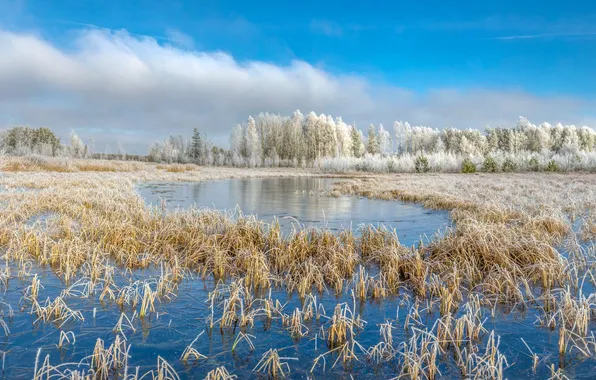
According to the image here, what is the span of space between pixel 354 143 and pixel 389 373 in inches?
3514

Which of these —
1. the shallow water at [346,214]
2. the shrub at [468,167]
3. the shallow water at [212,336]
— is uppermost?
the shrub at [468,167]

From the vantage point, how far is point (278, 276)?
7.55 m

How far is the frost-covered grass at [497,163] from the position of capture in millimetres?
50062

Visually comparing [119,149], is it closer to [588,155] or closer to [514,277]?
[588,155]

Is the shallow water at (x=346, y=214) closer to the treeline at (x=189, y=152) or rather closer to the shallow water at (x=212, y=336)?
the shallow water at (x=212, y=336)

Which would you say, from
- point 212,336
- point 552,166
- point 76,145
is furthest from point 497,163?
point 76,145

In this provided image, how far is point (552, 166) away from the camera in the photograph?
161 feet

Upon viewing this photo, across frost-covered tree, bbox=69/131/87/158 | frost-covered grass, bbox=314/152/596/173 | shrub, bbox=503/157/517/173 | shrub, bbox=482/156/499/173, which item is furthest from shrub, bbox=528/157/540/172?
frost-covered tree, bbox=69/131/87/158

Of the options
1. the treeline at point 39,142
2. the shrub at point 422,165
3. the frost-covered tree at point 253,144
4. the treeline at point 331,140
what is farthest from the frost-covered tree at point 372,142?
the treeline at point 39,142

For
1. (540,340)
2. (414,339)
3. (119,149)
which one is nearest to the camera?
(414,339)

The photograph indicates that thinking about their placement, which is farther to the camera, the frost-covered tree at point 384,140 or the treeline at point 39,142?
the frost-covered tree at point 384,140

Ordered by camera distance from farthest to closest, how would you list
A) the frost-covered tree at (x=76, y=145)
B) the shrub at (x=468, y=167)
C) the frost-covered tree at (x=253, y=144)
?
1. the frost-covered tree at (x=76, y=145)
2. the frost-covered tree at (x=253, y=144)
3. the shrub at (x=468, y=167)

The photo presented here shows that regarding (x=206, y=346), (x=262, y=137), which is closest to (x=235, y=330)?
(x=206, y=346)

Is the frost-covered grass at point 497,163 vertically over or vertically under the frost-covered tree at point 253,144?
under
